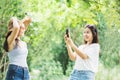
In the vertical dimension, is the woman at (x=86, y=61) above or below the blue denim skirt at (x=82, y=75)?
above

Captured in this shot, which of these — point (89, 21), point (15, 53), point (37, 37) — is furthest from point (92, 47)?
point (37, 37)

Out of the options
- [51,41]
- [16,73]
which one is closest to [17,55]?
[16,73]

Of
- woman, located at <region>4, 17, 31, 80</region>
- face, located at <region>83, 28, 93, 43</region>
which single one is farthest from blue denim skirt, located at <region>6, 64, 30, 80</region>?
face, located at <region>83, 28, 93, 43</region>

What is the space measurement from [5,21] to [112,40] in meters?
5.51

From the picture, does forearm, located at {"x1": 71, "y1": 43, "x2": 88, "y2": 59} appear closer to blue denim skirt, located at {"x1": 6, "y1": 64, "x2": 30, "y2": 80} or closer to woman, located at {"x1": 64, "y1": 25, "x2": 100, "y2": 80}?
woman, located at {"x1": 64, "y1": 25, "x2": 100, "y2": 80}

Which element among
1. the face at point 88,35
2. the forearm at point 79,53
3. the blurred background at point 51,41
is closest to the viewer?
the forearm at point 79,53

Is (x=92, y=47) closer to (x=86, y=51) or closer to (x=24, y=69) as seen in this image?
(x=86, y=51)

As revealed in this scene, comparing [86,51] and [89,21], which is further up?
[89,21]

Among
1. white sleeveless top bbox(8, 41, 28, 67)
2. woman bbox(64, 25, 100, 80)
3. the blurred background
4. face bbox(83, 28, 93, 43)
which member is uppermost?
face bbox(83, 28, 93, 43)

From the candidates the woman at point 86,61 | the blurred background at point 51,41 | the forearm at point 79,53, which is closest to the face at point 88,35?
the woman at point 86,61

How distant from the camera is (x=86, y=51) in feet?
11.7

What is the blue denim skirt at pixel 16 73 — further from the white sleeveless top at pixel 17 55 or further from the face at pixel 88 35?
the face at pixel 88 35

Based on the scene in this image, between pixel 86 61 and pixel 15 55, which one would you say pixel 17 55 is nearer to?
pixel 15 55

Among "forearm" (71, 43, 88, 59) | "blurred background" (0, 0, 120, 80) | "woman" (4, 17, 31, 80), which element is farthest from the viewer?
"blurred background" (0, 0, 120, 80)
